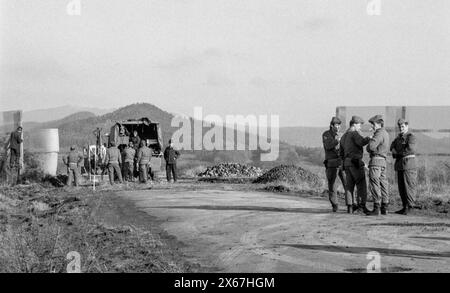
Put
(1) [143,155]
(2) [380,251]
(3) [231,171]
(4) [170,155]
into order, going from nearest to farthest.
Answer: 1. (2) [380,251]
2. (1) [143,155]
3. (4) [170,155]
4. (3) [231,171]

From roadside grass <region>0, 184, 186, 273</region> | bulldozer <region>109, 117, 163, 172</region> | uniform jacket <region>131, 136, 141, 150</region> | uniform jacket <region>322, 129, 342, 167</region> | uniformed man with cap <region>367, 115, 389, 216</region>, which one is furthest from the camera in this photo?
bulldozer <region>109, 117, 163, 172</region>

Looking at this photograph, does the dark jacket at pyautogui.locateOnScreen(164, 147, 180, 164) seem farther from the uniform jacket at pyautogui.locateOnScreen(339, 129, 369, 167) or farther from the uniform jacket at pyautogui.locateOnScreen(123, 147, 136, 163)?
the uniform jacket at pyautogui.locateOnScreen(339, 129, 369, 167)

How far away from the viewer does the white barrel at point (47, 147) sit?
3403 cm

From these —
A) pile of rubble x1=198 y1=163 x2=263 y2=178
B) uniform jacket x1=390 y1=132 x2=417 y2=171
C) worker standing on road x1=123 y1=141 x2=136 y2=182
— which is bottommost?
pile of rubble x1=198 y1=163 x2=263 y2=178

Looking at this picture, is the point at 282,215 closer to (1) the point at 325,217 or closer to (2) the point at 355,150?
(1) the point at 325,217

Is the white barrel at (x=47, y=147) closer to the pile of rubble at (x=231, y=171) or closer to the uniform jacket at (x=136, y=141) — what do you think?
the uniform jacket at (x=136, y=141)

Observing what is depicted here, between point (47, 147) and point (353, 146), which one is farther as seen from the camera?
point (47, 147)

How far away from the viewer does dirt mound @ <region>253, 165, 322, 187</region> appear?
28125mm

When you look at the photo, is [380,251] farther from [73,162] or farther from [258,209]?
[73,162]

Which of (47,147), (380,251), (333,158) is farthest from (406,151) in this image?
(47,147)

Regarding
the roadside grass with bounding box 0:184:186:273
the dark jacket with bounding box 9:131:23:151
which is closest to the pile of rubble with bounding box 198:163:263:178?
the dark jacket with bounding box 9:131:23:151

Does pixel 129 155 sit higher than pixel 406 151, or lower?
lower

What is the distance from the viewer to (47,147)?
3444cm

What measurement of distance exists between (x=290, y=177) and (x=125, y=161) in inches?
255
